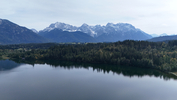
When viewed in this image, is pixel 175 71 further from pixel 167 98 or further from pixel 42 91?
pixel 42 91

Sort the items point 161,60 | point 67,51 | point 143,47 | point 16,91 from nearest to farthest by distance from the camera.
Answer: point 16,91
point 161,60
point 143,47
point 67,51

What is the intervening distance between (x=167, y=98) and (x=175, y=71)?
45.1 metres

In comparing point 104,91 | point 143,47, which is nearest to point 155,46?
point 143,47

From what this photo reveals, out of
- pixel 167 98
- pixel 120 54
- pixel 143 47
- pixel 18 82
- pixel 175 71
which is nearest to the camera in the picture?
pixel 167 98

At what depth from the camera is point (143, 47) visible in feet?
454

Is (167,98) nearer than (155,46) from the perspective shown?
Yes

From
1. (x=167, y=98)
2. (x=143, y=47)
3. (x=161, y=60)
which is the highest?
(x=143, y=47)

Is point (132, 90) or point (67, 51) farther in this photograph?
point (67, 51)

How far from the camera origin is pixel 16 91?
180ft

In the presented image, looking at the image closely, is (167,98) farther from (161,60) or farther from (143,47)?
(143,47)

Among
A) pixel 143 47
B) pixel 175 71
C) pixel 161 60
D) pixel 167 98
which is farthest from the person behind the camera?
pixel 143 47

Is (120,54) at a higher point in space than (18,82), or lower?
higher

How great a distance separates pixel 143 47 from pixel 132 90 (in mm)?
91319

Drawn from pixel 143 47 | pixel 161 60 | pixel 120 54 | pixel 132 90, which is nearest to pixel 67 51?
pixel 120 54
